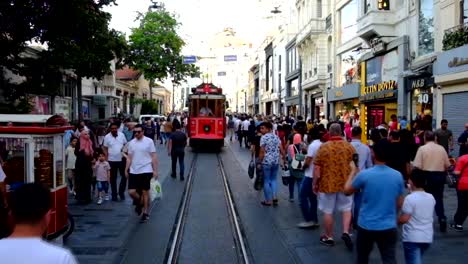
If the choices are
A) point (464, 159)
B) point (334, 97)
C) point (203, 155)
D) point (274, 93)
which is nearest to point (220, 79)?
point (274, 93)

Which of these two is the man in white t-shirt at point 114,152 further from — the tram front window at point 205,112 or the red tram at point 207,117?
the tram front window at point 205,112

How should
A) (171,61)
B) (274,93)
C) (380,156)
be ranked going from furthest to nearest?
(274,93) → (171,61) → (380,156)

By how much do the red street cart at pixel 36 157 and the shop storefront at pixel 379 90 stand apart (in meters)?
18.4

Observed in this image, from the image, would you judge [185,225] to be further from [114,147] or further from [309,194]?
[114,147]

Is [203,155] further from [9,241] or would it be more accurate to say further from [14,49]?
[9,241]

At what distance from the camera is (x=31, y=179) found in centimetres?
768

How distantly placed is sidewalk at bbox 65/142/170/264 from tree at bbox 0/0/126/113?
26.5 ft

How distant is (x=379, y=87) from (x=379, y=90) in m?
0.21

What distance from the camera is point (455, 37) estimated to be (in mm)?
18734

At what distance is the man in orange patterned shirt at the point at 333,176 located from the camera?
8.09 metres

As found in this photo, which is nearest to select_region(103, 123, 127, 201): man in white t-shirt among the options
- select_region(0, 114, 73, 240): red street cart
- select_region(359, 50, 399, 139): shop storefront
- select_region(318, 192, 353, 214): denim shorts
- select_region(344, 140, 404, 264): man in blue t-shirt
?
select_region(0, 114, 73, 240): red street cart

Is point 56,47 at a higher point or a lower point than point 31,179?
higher

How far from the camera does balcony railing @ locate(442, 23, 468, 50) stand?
18.2m

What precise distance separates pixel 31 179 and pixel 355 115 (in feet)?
80.1
